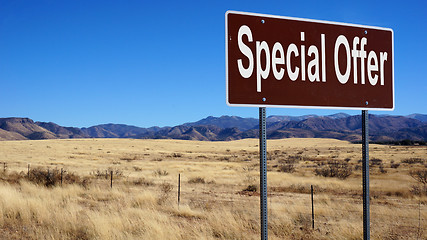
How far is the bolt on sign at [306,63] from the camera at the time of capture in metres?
3.29

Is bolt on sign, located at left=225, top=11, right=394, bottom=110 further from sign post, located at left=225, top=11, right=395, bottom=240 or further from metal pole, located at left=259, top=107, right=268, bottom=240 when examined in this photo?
metal pole, located at left=259, top=107, right=268, bottom=240

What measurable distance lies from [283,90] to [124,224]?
668 cm

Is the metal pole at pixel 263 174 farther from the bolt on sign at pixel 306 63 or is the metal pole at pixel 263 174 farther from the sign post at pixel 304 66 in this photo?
the bolt on sign at pixel 306 63

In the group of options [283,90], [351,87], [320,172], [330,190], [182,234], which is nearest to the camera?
[283,90]

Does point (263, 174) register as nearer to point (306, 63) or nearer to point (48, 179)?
point (306, 63)

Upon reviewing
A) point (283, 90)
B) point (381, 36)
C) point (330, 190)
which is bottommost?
point (330, 190)

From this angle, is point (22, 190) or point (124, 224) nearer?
point (124, 224)

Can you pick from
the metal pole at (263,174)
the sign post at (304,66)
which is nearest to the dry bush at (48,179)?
the metal pole at (263,174)

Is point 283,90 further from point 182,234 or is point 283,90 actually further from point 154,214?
point 154,214

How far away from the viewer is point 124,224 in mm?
8719

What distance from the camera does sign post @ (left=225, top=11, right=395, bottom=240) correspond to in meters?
3.28

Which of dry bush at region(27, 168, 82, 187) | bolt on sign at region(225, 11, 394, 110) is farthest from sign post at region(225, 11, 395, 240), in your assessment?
dry bush at region(27, 168, 82, 187)

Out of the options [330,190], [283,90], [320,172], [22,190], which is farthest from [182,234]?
[320,172]

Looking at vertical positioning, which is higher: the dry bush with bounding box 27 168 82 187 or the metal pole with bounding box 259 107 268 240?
the metal pole with bounding box 259 107 268 240
